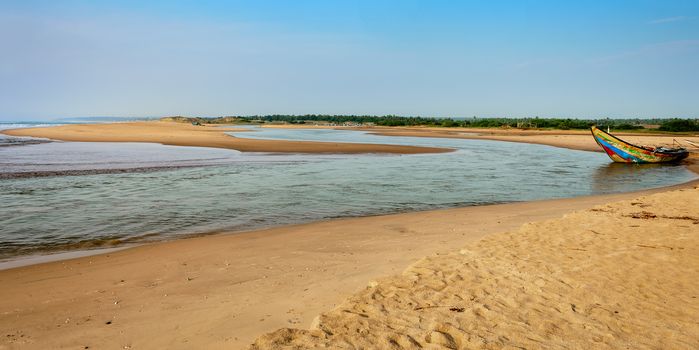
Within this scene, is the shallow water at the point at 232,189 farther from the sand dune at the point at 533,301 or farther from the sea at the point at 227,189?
the sand dune at the point at 533,301

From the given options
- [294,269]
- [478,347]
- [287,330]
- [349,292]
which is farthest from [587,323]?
[294,269]

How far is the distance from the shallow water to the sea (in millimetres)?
38

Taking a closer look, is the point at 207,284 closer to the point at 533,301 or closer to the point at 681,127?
the point at 533,301

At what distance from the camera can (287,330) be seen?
477cm

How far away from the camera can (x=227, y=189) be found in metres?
16.4

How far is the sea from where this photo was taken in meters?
10.4

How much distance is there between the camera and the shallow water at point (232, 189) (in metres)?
10.6

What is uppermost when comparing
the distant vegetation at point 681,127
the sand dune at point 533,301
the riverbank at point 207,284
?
the distant vegetation at point 681,127

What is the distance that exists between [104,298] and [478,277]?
477cm

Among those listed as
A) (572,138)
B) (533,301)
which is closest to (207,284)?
(533,301)

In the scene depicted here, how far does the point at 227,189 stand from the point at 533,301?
12.6 metres

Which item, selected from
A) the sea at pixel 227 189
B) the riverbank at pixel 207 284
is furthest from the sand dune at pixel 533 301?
the sea at pixel 227 189

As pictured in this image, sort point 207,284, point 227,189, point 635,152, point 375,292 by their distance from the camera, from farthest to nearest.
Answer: point 635,152 → point 227,189 → point 207,284 → point 375,292

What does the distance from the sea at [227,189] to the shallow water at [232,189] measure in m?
0.04
